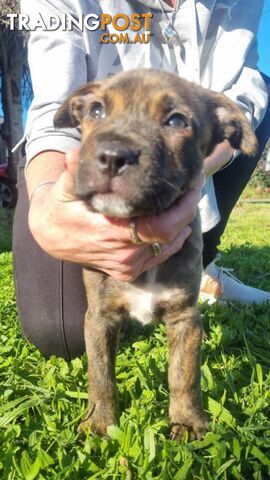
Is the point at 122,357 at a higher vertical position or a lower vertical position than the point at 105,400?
lower

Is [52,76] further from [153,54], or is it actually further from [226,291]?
[226,291]

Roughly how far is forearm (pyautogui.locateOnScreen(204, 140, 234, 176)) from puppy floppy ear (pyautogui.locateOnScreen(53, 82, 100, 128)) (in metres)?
0.79

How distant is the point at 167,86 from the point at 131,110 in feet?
1.01

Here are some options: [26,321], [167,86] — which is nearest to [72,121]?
[167,86]

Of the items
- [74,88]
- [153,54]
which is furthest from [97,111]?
[153,54]

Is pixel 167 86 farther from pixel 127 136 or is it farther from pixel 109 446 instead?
pixel 109 446

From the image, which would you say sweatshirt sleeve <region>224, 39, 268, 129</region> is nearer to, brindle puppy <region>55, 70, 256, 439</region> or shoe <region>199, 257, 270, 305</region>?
brindle puppy <region>55, 70, 256, 439</region>

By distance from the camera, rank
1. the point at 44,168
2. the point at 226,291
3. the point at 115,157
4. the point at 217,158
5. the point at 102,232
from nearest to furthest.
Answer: the point at 115,157 → the point at 102,232 → the point at 44,168 → the point at 217,158 → the point at 226,291

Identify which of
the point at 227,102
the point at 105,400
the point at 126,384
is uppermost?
the point at 227,102

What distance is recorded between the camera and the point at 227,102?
8.59 feet

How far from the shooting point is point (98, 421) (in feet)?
7.86

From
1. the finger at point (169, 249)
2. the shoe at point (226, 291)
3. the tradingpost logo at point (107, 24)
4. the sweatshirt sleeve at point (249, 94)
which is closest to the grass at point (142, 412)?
the shoe at point (226, 291)

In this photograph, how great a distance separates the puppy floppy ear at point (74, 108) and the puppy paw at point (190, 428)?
1.75 metres

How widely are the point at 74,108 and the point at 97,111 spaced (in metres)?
0.40
